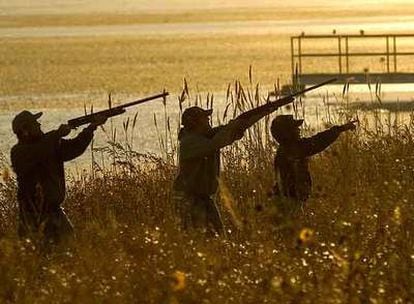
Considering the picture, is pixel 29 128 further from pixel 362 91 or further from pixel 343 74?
pixel 343 74

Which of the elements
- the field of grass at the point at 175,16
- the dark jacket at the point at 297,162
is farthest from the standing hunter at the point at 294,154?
the field of grass at the point at 175,16

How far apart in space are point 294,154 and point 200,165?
59cm

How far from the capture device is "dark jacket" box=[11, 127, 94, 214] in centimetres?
851

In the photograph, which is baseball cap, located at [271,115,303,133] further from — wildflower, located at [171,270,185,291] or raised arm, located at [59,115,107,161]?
wildflower, located at [171,270,185,291]

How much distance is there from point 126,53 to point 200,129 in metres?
33.3

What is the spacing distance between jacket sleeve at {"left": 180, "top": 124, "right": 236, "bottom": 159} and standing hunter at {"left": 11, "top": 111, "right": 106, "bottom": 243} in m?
0.57

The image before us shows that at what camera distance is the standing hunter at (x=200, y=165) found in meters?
8.62

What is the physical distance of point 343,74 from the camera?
30312mm

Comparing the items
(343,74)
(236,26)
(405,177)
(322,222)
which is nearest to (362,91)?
(343,74)

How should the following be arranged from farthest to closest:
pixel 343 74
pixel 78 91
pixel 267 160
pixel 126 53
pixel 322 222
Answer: pixel 126 53 < pixel 343 74 < pixel 78 91 < pixel 267 160 < pixel 322 222

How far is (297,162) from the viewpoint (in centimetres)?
892

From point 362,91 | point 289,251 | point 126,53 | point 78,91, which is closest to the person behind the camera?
point 289,251

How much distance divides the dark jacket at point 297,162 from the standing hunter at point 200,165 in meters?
0.32

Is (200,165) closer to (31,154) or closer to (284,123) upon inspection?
(284,123)
